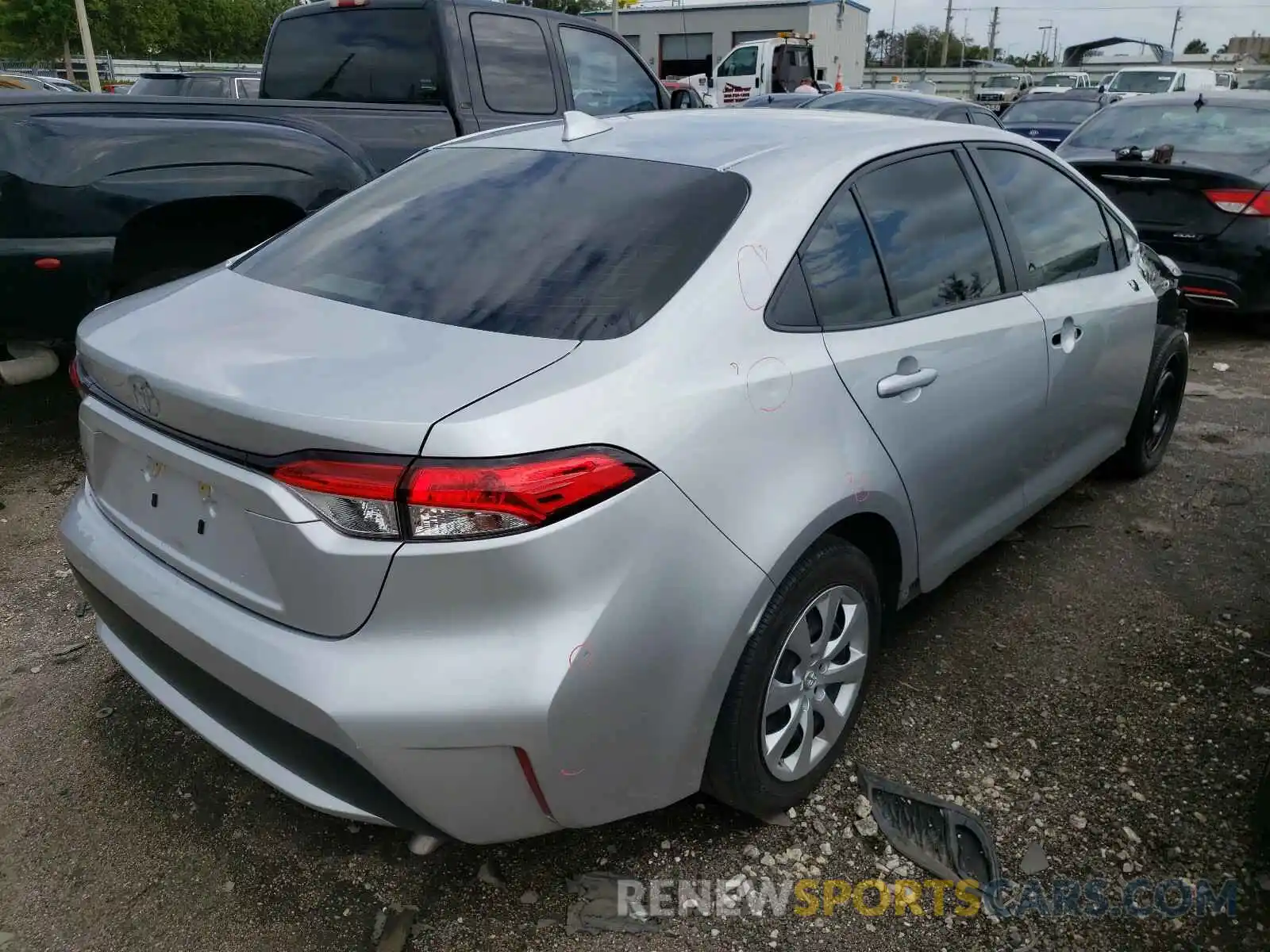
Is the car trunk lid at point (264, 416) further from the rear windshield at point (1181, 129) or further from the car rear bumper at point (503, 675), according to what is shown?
the rear windshield at point (1181, 129)

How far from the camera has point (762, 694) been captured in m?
2.20

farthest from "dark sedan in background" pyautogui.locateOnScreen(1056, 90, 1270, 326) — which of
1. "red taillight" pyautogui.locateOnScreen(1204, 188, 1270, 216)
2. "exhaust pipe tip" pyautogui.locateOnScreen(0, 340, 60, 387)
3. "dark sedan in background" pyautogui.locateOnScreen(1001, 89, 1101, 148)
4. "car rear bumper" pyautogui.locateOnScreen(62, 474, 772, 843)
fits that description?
"dark sedan in background" pyautogui.locateOnScreen(1001, 89, 1101, 148)

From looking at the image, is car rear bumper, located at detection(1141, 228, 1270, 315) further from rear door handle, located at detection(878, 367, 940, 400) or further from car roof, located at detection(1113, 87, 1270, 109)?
rear door handle, located at detection(878, 367, 940, 400)

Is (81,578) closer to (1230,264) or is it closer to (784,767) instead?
(784,767)

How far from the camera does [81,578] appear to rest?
2457 millimetres

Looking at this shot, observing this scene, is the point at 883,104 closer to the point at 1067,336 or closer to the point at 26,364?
the point at 1067,336

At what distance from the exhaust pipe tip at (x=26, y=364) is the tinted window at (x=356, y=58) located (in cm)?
230

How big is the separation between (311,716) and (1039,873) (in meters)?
1.72

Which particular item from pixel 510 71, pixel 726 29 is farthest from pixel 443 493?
pixel 726 29

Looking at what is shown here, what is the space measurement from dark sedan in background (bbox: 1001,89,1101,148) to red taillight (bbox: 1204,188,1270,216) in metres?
7.55

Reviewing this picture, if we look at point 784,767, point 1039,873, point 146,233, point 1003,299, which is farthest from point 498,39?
point 1039,873

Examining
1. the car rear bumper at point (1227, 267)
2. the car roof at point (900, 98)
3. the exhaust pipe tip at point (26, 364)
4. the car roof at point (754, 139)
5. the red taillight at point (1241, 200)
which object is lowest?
the car rear bumper at point (1227, 267)

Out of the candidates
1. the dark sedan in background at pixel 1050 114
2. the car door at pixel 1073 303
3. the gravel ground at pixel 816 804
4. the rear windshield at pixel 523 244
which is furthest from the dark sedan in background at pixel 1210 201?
the dark sedan in background at pixel 1050 114

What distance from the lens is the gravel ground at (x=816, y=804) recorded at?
2203mm
